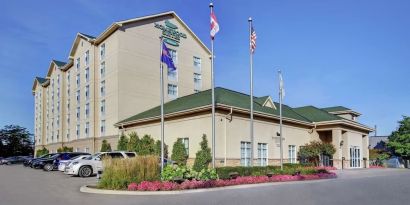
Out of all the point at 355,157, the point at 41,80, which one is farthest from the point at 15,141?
the point at 355,157

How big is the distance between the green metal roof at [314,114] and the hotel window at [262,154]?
31.1 feet

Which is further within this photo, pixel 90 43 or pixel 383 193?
pixel 90 43

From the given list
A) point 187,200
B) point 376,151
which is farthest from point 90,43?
point 376,151

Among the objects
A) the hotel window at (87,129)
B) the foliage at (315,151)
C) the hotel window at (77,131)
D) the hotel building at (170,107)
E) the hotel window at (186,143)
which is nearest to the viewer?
the hotel building at (170,107)

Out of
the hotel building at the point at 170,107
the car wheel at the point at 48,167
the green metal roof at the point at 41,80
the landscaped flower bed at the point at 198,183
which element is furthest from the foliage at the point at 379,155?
the green metal roof at the point at 41,80

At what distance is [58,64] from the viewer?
6250 cm

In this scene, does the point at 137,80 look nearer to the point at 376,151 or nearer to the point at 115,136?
the point at 115,136

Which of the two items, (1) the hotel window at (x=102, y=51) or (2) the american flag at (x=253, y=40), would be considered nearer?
(2) the american flag at (x=253, y=40)

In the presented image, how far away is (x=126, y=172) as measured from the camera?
1636 cm

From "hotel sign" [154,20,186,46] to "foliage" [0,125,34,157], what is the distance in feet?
213

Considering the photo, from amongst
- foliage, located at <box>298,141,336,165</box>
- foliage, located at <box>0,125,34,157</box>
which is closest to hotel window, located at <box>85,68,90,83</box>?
foliage, located at <box>298,141,336,165</box>

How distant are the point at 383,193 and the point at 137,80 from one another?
3120cm

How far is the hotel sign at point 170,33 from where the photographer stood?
4500 cm

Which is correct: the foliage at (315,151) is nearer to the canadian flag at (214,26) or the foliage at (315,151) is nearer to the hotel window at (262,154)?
the hotel window at (262,154)
